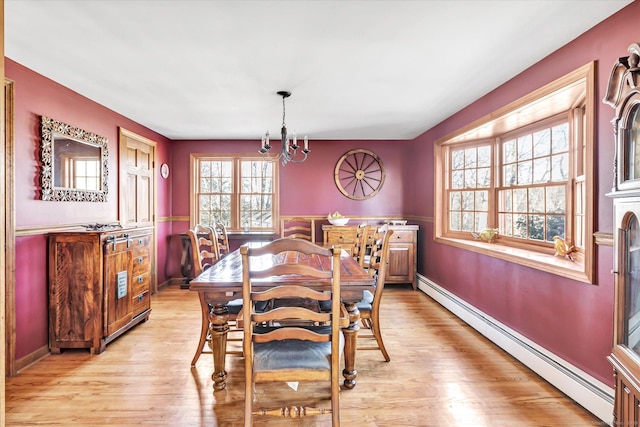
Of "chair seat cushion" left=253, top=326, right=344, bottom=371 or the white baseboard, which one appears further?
the white baseboard

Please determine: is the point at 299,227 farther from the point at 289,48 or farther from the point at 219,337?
the point at 289,48

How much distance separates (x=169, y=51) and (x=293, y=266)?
188cm

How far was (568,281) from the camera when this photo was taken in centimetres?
230

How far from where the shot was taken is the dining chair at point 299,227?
5441mm

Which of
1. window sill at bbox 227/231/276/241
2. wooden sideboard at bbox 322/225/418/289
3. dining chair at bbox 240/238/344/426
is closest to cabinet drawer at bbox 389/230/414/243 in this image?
wooden sideboard at bbox 322/225/418/289

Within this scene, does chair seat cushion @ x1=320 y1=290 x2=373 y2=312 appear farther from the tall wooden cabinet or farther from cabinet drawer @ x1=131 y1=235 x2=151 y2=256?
cabinet drawer @ x1=131 y1=235 x2=151 y2=256

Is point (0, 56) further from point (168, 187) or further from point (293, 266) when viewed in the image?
point (168, 187)

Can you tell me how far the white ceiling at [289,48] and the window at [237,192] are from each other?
1.88 m

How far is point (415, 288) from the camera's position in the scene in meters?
5.05

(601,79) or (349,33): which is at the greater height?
(349,33)

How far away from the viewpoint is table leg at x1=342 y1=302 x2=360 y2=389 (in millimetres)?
2285

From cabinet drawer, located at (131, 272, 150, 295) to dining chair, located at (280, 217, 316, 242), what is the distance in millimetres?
2247

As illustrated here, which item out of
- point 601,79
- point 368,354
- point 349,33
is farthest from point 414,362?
point 349,33

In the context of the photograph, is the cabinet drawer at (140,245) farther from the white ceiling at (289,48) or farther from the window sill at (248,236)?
the window sill at (248,236)
